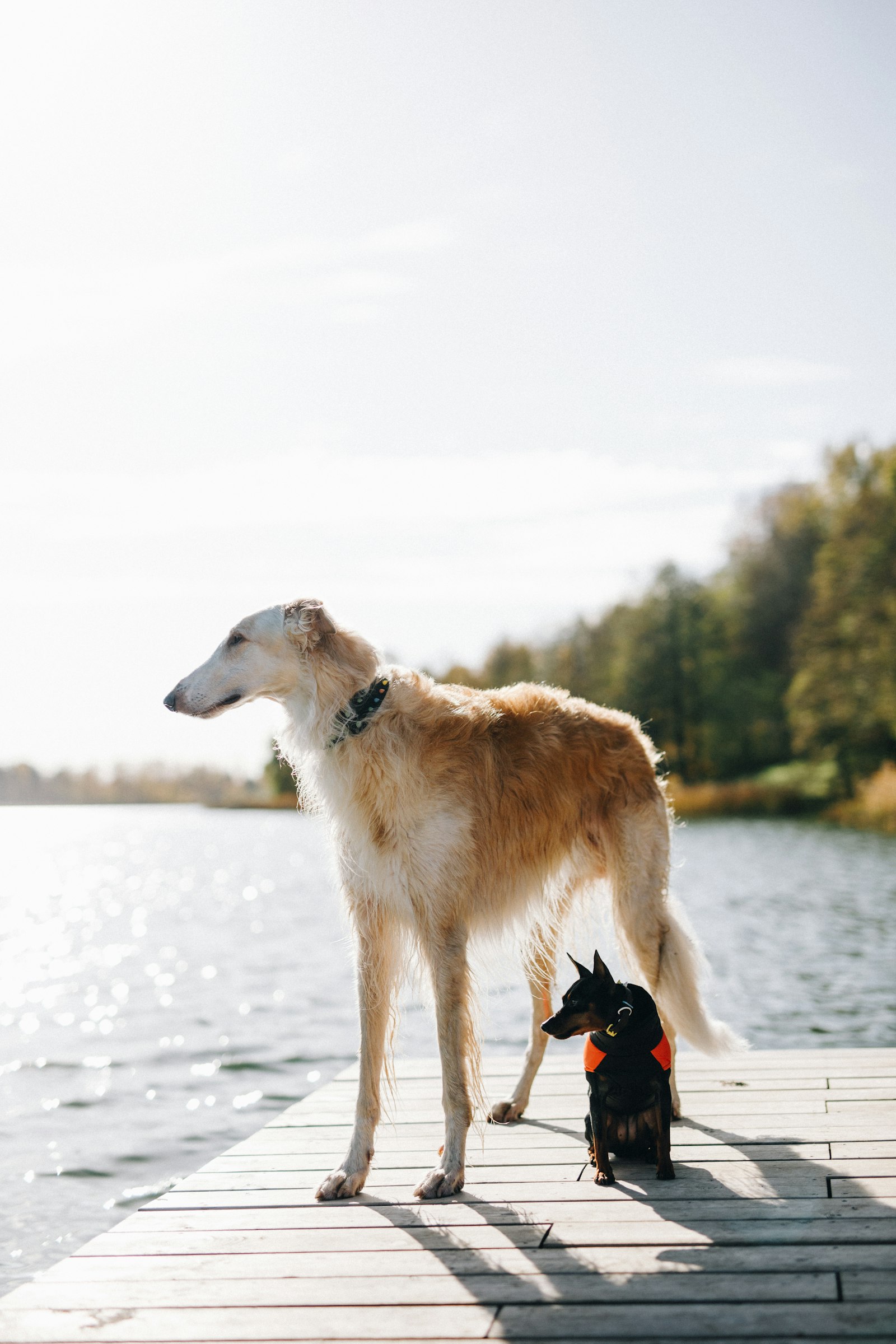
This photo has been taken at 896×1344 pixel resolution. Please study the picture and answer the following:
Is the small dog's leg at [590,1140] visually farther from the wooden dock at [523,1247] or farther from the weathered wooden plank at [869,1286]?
the weathered wooden plank at [869,1286]

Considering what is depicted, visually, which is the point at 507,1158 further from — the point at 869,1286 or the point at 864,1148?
the point at 869,1286

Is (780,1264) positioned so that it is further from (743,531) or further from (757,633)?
(743,531)

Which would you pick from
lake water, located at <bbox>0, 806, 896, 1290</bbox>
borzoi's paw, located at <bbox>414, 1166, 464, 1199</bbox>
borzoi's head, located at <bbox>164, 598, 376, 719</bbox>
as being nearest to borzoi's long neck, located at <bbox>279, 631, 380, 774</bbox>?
borzoi's head, located at <bbox>164, 598, 376, 719</bbox>

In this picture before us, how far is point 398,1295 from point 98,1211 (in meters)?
3.89

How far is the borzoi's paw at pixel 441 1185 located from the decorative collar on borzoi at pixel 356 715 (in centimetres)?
148

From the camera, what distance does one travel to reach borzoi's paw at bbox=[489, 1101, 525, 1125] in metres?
5.02

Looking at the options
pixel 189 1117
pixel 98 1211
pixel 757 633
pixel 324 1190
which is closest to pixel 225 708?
pixel 324 1190

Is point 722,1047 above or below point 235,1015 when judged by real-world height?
above

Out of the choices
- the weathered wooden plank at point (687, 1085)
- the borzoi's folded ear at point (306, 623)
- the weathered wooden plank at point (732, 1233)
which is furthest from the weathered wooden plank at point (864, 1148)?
the borzoi's folded ear at point (306, 623)

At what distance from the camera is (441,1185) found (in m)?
4.01

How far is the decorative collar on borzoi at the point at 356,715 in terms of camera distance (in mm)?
4191

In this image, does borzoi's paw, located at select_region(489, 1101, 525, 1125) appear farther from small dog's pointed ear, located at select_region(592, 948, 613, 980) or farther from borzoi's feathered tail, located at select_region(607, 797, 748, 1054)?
small dog's pointed ear, located at select_region(592, 948, 613, 980)

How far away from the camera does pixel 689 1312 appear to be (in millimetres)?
2852

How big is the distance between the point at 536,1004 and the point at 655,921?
0.83 meters
